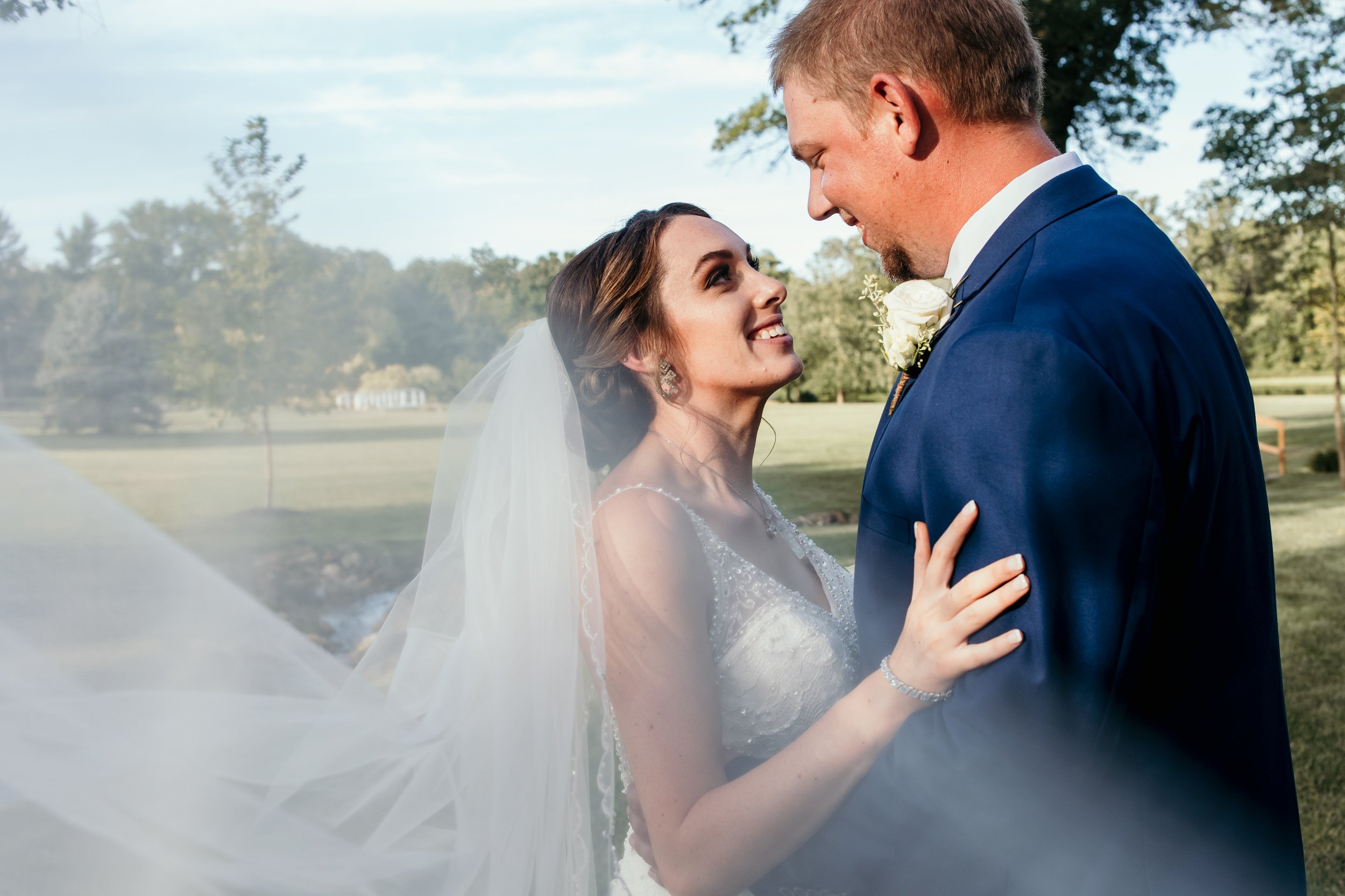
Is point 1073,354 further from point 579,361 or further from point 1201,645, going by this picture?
point 579,361

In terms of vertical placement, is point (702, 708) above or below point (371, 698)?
above

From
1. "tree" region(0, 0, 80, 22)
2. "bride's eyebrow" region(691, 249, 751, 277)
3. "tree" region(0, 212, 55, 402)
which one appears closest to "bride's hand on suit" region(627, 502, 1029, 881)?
"bride's eyebrow" region(691, 249, 751, 277)

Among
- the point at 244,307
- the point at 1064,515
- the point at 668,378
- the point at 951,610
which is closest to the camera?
the point at 1064,515

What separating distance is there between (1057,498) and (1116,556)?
0.14 m

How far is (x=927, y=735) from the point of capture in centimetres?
171

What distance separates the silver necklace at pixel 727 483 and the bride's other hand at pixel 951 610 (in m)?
1.25

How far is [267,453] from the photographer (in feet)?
47.5

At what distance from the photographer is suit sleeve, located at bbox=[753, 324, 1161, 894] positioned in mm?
1436

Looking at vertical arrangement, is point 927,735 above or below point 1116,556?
below

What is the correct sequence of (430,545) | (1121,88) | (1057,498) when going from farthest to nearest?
(1121,88)
(430,545)
(1057,498)

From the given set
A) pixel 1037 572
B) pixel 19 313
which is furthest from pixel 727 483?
pixel 19 313

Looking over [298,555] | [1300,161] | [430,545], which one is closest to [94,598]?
[430,545]

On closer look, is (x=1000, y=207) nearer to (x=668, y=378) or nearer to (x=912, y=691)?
(x=912, y=691)

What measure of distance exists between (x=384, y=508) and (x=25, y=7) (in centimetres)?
1649
